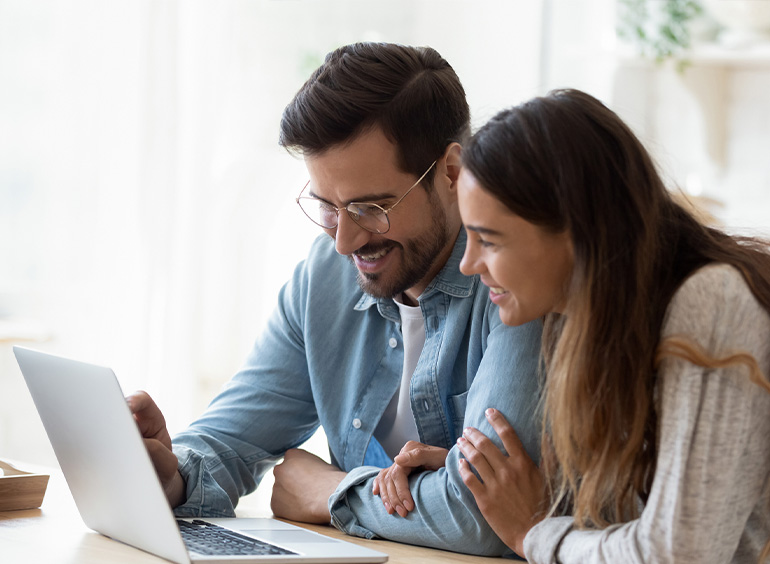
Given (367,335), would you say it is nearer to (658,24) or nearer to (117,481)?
(117,481)


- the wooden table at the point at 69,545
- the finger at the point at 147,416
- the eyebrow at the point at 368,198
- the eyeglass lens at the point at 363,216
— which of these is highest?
the eyebrow at the point at 368,198

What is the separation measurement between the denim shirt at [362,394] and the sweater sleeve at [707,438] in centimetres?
23

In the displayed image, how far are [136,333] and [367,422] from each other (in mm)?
1272

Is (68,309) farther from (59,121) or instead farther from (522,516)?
(522,516)

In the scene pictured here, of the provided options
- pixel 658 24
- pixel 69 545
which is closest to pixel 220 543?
pixel 69 545

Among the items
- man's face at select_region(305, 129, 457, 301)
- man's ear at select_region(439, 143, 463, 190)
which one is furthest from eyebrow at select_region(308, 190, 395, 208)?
man's ear at select_region(439, 143, 463, 190)

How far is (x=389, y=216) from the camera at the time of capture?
1.37 metres

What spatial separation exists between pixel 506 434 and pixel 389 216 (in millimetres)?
399

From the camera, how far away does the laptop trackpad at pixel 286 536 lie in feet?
3.62

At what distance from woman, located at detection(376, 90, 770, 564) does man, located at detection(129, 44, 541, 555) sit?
0.20 m

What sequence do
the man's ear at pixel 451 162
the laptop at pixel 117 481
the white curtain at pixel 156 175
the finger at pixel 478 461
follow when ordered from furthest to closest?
the white curtain at pixel 156 175 → the man's ear at pixel 451 162 → the finger at pixel 478 461 → the laptop at pixel 117 481

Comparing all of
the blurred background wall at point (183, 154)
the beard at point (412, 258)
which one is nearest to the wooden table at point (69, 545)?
the beard at point (412, 258)

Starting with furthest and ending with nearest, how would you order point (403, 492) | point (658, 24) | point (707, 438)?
point (658, 24)
point (403, 492)
point (707, 438)

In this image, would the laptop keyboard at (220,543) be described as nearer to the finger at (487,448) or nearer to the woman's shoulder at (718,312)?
the finger at (487,448)
